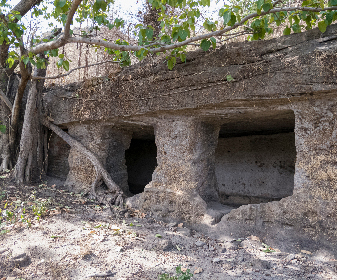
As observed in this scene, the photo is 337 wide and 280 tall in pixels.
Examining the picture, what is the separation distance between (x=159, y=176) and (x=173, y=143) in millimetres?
534

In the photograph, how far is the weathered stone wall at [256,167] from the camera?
5.53m

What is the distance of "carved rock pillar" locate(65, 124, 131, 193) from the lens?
489 centimetres

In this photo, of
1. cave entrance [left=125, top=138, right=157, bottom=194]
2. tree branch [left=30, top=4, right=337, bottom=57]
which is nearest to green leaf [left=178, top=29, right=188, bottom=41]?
tree branch [left=30, top=4, right=337, bottom=57]

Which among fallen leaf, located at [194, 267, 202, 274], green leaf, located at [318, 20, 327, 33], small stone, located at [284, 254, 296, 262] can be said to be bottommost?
fallen leaf, located at [194, 267, 202, 274]

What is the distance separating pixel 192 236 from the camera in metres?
3.38

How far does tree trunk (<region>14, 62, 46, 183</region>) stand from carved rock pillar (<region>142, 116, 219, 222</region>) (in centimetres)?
235

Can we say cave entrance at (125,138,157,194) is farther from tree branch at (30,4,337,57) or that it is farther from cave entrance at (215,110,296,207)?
tree branch at (30,4,337,57)

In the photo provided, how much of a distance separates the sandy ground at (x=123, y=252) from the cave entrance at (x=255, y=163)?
96.9 inches

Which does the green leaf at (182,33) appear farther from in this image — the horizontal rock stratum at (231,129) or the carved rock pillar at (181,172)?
the carved rock pillar at (181,172)

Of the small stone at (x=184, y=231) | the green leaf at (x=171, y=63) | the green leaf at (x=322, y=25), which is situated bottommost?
the small stone at (x=184, y=231)

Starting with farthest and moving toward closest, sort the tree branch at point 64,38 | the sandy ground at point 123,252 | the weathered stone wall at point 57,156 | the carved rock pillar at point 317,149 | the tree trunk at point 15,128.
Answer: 1. the weathered stone wall at point 57,156
2. the tree trunk at point 15,128
3. the carved rock pillar at point 317,149
4. the tree branch at point 64,38
5. the sandy ground at point 123,252

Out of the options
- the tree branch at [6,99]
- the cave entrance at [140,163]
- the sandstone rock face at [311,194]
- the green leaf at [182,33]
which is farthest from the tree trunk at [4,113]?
the sandstone rock face at [311,194]

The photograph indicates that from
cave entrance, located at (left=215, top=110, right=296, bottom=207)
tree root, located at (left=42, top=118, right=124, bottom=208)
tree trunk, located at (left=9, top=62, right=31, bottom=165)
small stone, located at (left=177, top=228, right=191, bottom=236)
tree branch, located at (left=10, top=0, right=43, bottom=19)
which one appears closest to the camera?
small stone, located at (left=177, top=228, right=191, bottom=236)

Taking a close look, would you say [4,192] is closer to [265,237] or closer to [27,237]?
[27,237]
